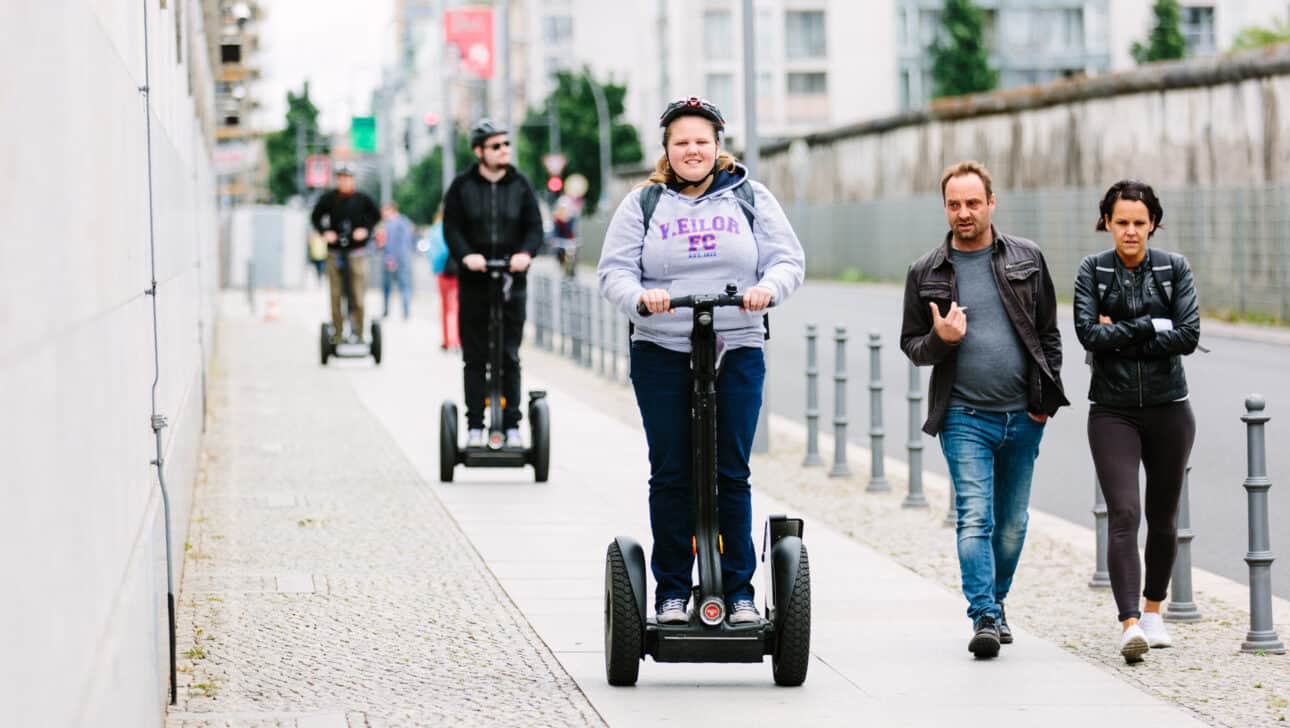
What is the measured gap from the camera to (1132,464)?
7.58 meters

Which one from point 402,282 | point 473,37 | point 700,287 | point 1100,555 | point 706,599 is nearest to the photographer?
point 706,599

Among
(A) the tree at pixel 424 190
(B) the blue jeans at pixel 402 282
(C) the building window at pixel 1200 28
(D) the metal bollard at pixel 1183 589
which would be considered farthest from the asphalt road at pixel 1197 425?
(A) the tree at pixel 424 190

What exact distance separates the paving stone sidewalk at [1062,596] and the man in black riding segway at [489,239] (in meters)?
1.75

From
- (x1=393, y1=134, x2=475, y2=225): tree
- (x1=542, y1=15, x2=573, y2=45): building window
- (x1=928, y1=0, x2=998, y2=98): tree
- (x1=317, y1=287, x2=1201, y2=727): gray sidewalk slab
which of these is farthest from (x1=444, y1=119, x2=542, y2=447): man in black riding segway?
(x1=542, y1=15, x2=573, y2=45): building window

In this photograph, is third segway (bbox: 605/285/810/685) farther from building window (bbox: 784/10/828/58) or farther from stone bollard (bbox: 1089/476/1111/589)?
building window (bbox: 784/10/828/58)

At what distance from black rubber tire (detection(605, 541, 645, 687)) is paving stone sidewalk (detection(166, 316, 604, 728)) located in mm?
177

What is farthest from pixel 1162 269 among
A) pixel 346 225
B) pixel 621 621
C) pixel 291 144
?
pixel 291 144

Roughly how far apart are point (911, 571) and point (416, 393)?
1124 cm

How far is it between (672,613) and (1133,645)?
1.65 metres

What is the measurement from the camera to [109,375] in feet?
15.5

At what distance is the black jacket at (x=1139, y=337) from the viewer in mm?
7484

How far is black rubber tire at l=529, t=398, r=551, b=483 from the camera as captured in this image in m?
12.7

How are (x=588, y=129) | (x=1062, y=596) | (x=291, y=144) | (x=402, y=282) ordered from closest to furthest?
(x=1062, y=596), (x=402, y=282), (x=588, y=129), (x=291, y=144)

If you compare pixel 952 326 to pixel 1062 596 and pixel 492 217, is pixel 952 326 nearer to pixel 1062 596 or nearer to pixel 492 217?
pixel 1062 596
